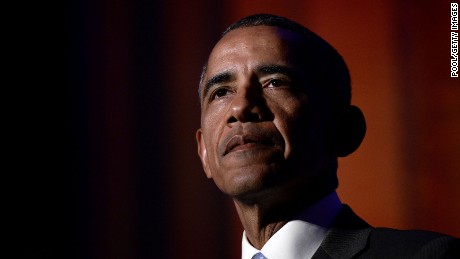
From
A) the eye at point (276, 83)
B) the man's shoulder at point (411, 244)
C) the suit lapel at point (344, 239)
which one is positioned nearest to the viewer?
the man's shoulder at point (411, 244)

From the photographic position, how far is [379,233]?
1.19m

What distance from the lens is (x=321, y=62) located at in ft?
4.60

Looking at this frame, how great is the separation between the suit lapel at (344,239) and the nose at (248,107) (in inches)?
11.5

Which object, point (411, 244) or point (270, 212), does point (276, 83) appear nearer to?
point (270, 212)

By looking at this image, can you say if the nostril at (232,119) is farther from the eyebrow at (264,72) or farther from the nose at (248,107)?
the eyebrow at (264,72)

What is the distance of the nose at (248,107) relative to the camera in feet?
4.01

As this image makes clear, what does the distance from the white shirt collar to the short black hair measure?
11.5 inches

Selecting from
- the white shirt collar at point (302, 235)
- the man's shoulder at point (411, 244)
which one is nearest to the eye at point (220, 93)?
the white shirt collar at point (302, 235)

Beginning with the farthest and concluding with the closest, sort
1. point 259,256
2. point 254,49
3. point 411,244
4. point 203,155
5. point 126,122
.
Result: point 126,122 < point 203,155 < point 254,49 < point 259,256 < point 411,244

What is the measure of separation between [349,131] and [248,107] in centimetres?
32

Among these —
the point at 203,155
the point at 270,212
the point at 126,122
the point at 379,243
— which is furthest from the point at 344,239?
the point at 126,122

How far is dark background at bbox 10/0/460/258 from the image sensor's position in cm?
183

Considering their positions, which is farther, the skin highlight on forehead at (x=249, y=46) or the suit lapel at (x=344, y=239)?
the skin highlight on forehead at (x=249, y=46)

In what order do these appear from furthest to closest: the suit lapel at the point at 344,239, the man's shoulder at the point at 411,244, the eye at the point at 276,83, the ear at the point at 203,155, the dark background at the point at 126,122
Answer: the dark background at the point at 126,122 < the ear at the point at 203,155 < the eye at the point at 276,83 < the suit lapel at the point at 344,239 < the man's shoulder at the point at 411,244
